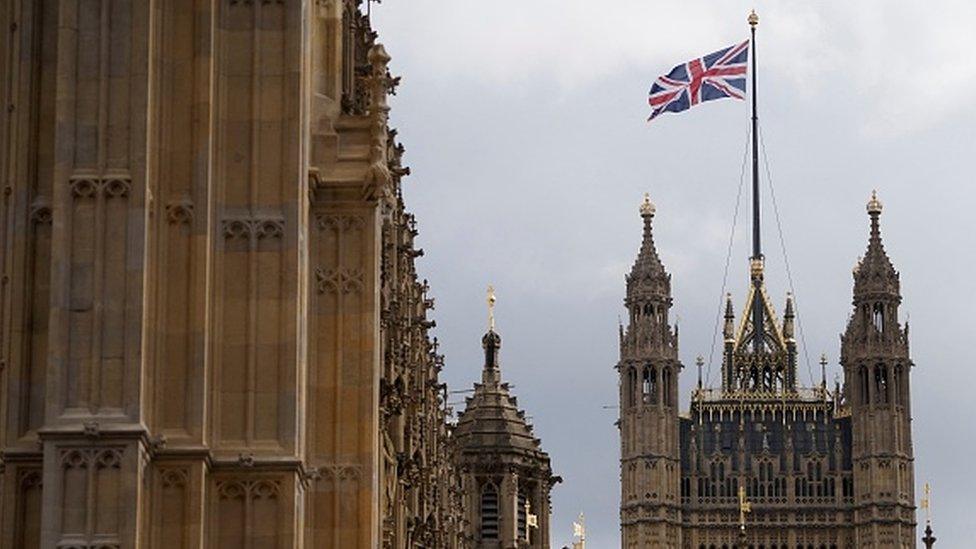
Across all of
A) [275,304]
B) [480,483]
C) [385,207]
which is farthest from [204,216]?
[480,483]

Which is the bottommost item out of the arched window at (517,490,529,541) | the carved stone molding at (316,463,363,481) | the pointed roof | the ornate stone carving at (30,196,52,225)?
the carved stone molding at (316,463,363,481)

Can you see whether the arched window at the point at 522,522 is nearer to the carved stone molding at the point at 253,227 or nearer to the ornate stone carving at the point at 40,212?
the carved stone molding at the point at 253,227

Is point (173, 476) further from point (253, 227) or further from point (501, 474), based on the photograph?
point (501, 474)

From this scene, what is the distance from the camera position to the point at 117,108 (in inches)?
1191

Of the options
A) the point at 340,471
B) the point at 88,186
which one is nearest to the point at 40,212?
the point at 88,186

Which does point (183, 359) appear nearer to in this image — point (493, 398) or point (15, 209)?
point (15, 209)

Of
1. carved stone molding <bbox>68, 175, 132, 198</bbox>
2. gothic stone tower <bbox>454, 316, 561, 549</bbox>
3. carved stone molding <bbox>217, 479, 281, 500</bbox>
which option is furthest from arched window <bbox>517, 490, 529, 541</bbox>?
carved stone molding <bbox>68, 175, 132, 198</bbox>

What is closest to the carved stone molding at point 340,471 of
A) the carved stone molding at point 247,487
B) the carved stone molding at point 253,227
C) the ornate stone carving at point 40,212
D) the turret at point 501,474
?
the carved stone molding at point 247,487

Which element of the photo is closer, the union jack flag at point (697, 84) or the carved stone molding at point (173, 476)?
the carved stone molding at point (173, 476)

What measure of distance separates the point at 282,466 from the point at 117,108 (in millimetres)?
3881

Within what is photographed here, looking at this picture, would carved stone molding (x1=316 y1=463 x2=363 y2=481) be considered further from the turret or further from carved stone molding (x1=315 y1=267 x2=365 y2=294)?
the turret

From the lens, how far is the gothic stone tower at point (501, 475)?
323ft

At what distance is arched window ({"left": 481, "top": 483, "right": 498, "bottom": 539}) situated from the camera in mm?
98500

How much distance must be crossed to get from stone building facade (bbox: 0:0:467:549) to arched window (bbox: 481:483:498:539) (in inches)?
2548
